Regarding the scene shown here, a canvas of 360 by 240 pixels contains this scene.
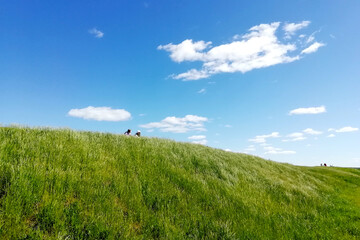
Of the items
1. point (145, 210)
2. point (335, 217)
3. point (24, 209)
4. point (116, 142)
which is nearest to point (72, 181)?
point (24, 209)

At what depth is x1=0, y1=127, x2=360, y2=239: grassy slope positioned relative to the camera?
217 inches

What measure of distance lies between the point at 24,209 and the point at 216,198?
6.62 meters

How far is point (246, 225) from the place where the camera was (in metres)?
8.23

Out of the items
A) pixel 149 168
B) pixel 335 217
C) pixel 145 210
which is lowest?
pixel 335 217

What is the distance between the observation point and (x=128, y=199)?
290 inches

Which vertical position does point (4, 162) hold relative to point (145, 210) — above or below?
above

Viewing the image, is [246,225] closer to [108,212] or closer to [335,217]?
[108,212]

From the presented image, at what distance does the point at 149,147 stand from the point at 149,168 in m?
2.80

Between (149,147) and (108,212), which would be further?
→ (149,147)

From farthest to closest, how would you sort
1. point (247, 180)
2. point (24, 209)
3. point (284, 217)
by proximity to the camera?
1. point (247, 180)
2. point (284, 217)
3. point (24, 209)

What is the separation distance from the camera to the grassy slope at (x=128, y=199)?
552 centimetres

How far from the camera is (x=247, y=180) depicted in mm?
14180

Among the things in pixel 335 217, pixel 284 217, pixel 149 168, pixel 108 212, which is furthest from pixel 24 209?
pixel 335 217

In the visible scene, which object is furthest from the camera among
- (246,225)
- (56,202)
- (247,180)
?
(247,180)
